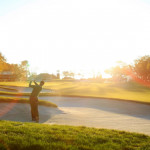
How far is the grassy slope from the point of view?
582 cm

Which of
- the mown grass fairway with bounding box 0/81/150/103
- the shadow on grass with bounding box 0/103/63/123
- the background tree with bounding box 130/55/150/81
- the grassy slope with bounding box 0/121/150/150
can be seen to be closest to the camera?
the grassy slope with bounding box 0/121/150/150

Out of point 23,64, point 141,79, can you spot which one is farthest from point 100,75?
point 141,79

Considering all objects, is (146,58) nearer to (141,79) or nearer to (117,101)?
(141,79)

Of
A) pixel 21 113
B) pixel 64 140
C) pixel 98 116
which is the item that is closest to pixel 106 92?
pixel 98 116

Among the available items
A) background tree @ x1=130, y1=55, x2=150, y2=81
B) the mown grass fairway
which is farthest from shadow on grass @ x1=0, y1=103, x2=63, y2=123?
background tree @ x1=130, y1=55, x2=150, y2=81

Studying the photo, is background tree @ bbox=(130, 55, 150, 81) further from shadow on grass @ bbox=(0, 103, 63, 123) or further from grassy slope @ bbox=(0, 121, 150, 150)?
grassy slope @ bbox=(0, 121, 150, 150)

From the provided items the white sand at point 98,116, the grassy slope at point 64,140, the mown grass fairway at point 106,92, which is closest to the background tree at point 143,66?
the mown grass fairway at point 106,92

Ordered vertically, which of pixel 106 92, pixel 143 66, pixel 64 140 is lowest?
pixel 106 92

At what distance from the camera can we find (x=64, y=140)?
639 cm

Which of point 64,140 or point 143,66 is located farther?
point 143,66

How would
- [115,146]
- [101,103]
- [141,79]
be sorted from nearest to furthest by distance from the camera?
[115,146] → [101,103] → [141,79]

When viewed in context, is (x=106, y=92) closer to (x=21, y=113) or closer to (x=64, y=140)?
(x=21, y=113)

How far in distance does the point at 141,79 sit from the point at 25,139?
77943 mm

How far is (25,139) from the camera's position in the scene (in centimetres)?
639
